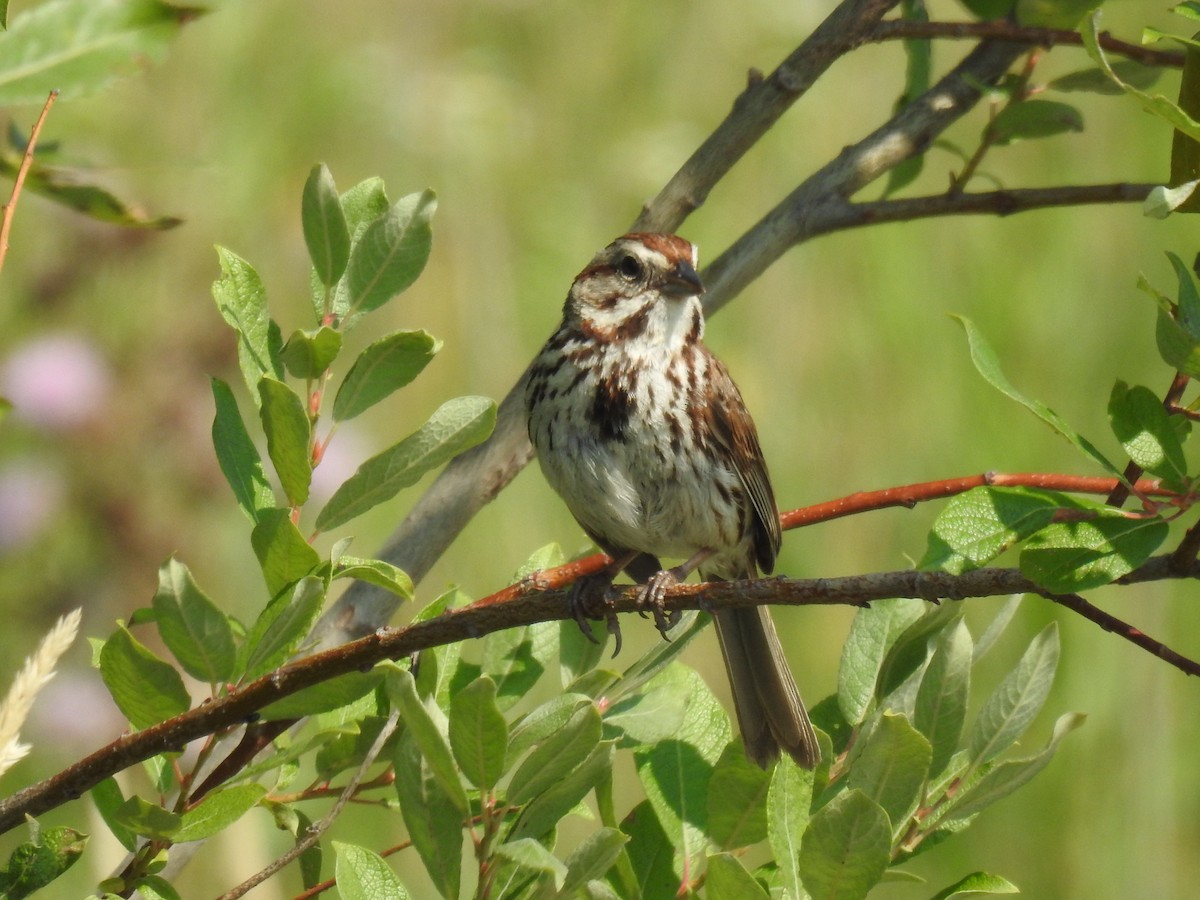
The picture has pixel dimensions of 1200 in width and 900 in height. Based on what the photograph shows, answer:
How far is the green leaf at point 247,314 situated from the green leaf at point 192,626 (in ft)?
0.80

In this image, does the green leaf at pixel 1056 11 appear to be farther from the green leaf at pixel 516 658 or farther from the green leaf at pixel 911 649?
the green leaf at pixel 516 658

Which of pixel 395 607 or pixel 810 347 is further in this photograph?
pixel 810 347

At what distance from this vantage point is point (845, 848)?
4.09 feet

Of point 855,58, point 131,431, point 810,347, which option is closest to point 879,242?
point 810,347

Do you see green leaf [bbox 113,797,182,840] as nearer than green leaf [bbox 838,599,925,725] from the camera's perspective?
Yes

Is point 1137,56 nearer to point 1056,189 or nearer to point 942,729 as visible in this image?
point 1056,189

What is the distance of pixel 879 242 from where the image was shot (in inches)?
189

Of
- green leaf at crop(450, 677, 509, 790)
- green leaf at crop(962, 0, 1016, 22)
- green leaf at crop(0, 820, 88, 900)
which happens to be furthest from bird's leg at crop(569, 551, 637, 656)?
green leaf at crop(962, 0, 1016, 22)

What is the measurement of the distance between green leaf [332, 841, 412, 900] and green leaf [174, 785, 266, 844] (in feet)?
0.29

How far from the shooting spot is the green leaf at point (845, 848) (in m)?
1.22

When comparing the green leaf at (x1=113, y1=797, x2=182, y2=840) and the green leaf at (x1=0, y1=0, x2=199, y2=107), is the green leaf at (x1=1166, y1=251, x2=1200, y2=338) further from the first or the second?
the green leaf at (x1=113, y1=797, x2=182, y2=840)

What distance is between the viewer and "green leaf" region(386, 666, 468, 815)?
4.15ft

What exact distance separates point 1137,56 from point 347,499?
128 cm

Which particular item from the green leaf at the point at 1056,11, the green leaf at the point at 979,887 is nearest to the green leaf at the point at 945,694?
the green leaf at the point at 979,887
